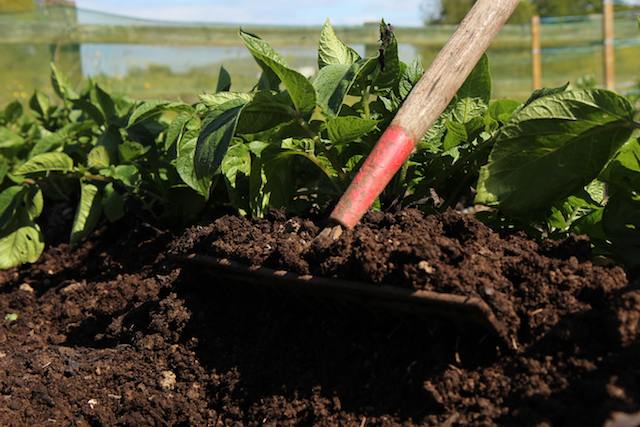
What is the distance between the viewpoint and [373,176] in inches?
72.2

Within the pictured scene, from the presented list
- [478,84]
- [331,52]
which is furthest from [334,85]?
[478,84]

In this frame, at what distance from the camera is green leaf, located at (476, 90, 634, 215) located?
1741mm

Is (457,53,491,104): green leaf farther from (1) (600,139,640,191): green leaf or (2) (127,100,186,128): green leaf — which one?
→ (2) (127,100,186,128): green leaf

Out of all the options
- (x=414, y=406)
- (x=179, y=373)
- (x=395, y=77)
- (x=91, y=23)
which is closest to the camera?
(x=414, y=406)

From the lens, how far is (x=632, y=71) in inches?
553

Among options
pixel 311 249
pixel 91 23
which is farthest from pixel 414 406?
pixel 91 23

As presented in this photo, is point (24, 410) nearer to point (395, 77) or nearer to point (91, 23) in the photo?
point (395, 77)

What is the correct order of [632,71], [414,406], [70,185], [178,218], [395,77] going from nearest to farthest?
[414,406], [395,77], [178,218], [70,185], [632,71]

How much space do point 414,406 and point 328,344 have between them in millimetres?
316

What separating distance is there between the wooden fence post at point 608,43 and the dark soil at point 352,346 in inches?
456

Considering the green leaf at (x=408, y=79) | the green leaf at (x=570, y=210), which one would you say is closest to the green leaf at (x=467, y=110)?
the green leaf at (x=408, y=79)

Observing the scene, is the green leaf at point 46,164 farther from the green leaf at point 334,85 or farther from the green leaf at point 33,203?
the green leaf at point 334,85

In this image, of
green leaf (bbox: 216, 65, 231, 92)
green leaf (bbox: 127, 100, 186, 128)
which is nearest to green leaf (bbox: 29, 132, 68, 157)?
green leaf (bbox: 127, 100, 186, 128)

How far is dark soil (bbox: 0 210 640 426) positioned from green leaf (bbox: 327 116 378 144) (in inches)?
9.5
